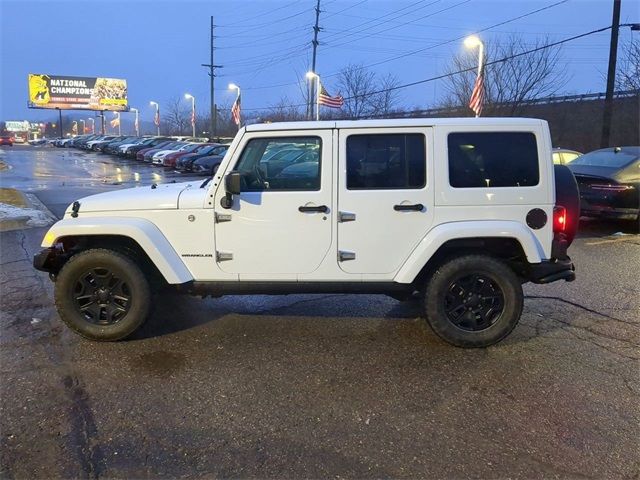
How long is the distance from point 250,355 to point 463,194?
2129mm

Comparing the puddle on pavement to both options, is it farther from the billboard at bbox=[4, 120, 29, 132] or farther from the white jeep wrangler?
the billboard at bbox=[4, 120, 29, 132]

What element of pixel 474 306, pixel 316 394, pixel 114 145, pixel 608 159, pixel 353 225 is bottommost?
pixel 316 394

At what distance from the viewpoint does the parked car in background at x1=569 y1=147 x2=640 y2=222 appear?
9734 millimetres

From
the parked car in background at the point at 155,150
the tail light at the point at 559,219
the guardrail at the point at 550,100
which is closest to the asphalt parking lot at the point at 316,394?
the tail light at the point at 559,219

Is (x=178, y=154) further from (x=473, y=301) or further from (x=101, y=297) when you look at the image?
(x=473, y=301)

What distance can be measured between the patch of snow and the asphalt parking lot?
546 cm

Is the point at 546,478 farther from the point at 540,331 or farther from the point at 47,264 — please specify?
the point at 47,264

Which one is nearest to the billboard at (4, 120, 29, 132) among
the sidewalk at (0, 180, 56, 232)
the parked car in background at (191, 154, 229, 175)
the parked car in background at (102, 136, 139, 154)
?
the parked car in background at (102, 136, 139, 154)

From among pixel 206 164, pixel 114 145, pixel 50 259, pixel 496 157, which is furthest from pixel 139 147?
pixel 496 157

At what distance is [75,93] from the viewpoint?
3393 inches

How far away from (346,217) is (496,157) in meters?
1.31

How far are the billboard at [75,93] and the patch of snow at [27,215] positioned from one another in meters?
83.7

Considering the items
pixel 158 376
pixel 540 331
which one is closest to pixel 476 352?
A: pixel 540 331

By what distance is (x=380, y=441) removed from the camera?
311 centimetres
